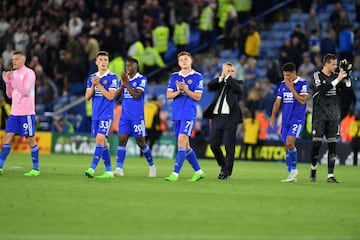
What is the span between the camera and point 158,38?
36344 mm

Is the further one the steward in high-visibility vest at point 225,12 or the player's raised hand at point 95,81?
the steward in high-visibility vest at point 225,12

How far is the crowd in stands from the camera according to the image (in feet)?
106

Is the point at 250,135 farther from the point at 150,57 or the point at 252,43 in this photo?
the point at 150,57

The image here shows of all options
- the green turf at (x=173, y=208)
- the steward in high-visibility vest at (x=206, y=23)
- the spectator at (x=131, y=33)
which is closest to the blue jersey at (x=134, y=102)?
the green turf at (x=173, y=208)

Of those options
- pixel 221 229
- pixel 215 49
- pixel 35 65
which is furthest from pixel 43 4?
pixel 221 229

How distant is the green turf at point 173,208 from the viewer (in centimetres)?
1125

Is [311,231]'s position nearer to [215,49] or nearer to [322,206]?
[322,206]

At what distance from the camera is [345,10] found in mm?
35094

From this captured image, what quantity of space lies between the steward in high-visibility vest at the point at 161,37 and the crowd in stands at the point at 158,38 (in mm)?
37

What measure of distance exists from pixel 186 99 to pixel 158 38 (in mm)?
17599

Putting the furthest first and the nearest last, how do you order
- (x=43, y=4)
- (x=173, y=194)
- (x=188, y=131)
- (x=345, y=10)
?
(x=43, y=4)
(x=345, y=10)
(x=188, y=131)
(x=173, y=194)

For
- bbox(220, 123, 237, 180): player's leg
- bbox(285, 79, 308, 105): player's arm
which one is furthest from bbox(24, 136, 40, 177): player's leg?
bbox(285, 79, 308, 105): player's arm

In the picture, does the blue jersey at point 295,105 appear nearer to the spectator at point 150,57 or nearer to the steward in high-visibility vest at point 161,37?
the spectator at point 150,57

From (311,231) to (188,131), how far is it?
7.57 meters
